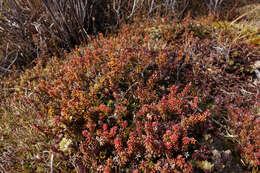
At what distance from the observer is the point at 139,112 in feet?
8.04

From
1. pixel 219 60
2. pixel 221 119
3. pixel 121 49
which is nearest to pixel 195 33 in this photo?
pixel 219 60

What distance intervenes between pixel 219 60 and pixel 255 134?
1592mm

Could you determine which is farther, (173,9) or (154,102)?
(173,9)

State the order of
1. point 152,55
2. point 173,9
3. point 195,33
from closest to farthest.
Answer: point 152,55 < point 195,33 < point 173,9

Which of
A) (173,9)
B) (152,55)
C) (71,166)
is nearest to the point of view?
(71,166)

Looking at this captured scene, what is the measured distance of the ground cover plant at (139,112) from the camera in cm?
213

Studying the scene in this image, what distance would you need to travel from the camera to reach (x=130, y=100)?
2.75 metres

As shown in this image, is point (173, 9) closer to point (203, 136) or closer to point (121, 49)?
point (121, 49)

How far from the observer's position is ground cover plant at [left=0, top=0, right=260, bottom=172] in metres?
2.13

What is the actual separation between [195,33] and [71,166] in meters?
3.44

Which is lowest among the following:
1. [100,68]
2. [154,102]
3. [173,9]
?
[154,102]

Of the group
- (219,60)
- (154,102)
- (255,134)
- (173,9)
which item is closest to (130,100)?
(154,102)

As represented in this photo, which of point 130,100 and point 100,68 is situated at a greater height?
point 100,68

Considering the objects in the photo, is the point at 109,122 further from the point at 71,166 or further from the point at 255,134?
the point at 255,134
